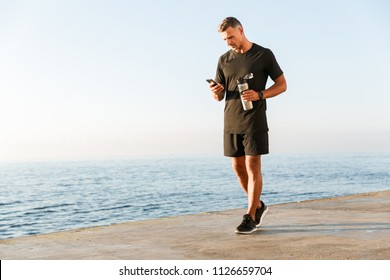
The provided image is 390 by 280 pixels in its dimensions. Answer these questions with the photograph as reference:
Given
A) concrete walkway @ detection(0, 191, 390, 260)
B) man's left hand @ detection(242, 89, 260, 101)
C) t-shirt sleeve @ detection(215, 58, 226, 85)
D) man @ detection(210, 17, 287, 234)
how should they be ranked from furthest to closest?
1. t-shirt sleeve @ detection(215, 58, 226, 85)
2. man @ detection(210, 17, 287, 234)
3. man's left hand @ detection(242, 89, 260, 101)
4. concrete walkway @ detection(0, 191, 390, 260)

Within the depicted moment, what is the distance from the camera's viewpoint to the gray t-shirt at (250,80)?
496 centimetres

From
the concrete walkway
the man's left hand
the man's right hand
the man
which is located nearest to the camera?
the concrete walkway

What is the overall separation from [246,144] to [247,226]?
0.79 meters

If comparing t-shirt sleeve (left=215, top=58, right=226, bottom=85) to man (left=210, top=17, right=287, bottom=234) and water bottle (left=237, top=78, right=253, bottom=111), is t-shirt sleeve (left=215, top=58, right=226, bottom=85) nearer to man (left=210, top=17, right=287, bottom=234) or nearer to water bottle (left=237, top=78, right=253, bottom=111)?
man (left=210, top=17, right=287, bottom=234)

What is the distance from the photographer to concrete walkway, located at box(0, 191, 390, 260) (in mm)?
3912

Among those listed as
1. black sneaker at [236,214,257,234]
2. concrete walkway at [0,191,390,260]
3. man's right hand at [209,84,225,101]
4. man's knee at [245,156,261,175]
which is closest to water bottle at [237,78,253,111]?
man's right hand at [209,84,225,101]

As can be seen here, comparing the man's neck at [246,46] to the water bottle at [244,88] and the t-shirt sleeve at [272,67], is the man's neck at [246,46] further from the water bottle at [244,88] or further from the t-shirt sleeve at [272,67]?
the water bottle at [244,88]

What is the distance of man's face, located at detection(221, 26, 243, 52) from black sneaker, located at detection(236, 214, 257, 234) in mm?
1676

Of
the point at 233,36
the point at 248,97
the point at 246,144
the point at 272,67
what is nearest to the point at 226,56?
the point at 233,36

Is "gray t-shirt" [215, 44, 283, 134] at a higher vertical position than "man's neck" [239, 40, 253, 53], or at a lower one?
lower

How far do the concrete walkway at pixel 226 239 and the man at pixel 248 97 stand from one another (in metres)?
0.48
